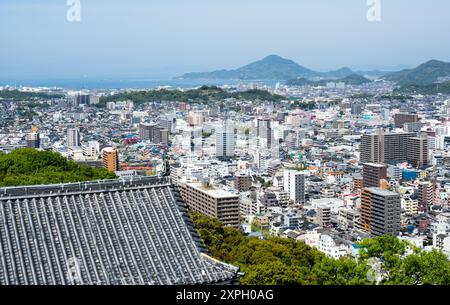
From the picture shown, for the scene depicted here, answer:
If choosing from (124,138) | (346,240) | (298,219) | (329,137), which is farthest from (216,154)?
(346,240)

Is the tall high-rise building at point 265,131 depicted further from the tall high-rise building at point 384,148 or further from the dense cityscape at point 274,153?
the tall high-rise building at point 384,148

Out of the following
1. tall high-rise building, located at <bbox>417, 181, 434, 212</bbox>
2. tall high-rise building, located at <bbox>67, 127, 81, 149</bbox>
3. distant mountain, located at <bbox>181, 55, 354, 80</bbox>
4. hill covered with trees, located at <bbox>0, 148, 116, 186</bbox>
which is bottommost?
tall high-rise building, located at <bbox>417, 181, 434, 212</bbox>

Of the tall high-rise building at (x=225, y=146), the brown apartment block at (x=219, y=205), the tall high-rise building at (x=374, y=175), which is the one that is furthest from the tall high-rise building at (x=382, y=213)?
the tall high-rise building at (x=225, y=146)

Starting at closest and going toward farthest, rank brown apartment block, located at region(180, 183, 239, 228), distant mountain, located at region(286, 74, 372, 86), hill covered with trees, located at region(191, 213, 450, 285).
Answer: hill covered with trees, located at region(191, 213, 450, 285) → brown apartment block, located at region(180, 183, 239, 228) → distant mountain, located at region(286, 74, 372, 86)

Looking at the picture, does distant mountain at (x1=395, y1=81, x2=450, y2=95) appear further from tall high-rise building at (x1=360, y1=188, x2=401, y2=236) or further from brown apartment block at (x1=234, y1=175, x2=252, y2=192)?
tall high-rise building at (x1=360, y1=188, x2=401, y2=236)

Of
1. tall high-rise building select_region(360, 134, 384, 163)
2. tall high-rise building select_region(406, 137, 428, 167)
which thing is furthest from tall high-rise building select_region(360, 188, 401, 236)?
tall high-rise building select_region(406, 137, 428, 167)

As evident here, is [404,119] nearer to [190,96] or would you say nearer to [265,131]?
[265,131]

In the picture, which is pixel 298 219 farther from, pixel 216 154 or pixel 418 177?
pixel 216 154

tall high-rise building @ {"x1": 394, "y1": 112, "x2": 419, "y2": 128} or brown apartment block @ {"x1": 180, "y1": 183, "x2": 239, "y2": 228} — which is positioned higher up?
tall high-rise building @ {"x1": 394, "y1": 112, "x2": 419, "y2": 128}
